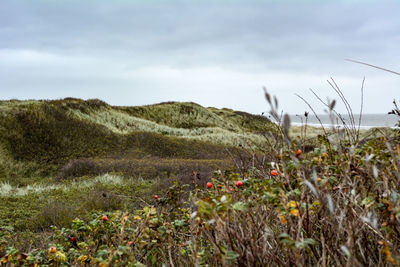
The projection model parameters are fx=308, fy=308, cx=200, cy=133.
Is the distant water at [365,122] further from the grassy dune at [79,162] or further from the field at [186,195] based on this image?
the grassy dune at [79,162]

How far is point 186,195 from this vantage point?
324 inches

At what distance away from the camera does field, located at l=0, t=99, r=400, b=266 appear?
72.6 inches

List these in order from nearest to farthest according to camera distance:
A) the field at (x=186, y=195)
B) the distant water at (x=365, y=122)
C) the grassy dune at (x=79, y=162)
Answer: the field at (x=186, y=195) → the distant water at (x=365, y=122) → the grassy dune at (x=79, y=162)

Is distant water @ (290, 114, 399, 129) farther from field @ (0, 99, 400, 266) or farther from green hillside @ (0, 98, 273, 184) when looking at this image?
green hillside @ (0, 98, 273, 184)

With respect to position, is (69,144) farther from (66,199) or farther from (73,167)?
(66,199)

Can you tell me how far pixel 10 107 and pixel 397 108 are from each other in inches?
842

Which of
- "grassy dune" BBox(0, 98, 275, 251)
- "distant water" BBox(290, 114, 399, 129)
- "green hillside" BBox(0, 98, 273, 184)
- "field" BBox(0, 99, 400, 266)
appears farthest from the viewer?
"green hillside" BBox(0, 98, 273, 184)

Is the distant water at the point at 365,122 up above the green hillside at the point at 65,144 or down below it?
above

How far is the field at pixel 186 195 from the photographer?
1.84 meters

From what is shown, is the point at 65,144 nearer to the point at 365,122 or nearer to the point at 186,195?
the point at 186,195

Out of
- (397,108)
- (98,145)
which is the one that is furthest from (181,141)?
(397,108)

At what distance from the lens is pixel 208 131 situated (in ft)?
99.3

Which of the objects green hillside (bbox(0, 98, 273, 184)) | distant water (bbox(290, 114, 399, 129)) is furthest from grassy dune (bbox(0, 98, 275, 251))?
distant water (bbox(290, 114, 399, 129))

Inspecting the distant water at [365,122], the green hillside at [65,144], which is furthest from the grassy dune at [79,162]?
the distant water at [365,122]
